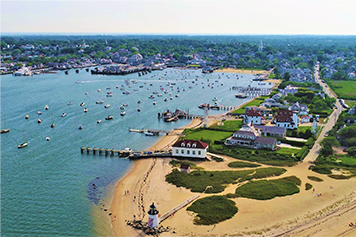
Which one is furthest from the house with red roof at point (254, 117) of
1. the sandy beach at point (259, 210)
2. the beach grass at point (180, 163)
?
the beach grass at point (180, 163)

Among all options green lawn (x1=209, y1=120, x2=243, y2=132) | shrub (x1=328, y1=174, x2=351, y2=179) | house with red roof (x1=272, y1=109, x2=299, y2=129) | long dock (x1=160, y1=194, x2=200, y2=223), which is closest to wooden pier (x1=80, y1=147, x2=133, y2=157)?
long dock (x1=160, y1=194, x2=200, y2=223)

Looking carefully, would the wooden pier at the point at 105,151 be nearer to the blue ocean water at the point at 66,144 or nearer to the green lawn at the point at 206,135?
the blue ocean water at the point at 66,144

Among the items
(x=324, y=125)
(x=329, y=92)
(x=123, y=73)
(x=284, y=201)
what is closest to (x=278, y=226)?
(x=284, y=201)

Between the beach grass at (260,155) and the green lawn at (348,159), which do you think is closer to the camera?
the green lawn at (348,159)

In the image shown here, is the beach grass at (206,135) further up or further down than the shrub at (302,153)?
further down

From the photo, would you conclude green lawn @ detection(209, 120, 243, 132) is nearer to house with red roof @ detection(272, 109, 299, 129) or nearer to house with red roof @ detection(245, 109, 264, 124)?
house with red roof @ detection(245, 109, 264, 124)

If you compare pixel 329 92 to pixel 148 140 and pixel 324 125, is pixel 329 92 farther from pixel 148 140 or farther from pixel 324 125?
pixel 148 140
